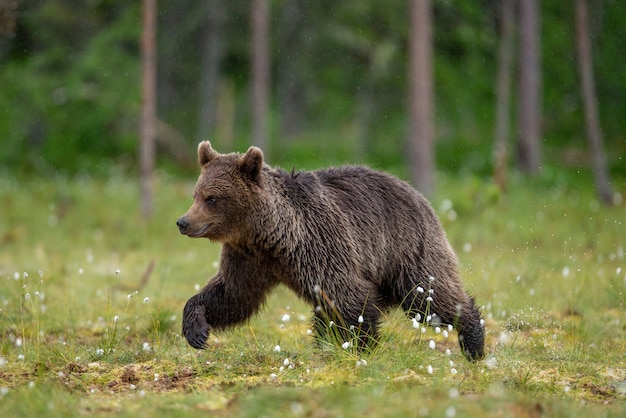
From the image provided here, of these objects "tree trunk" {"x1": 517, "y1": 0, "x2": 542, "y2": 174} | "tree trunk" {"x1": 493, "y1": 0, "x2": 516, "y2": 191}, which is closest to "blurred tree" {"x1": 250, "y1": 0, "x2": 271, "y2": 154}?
"tree trunk" {"x1": 493, "y1": 0, "x2": 516, "y2": 191}

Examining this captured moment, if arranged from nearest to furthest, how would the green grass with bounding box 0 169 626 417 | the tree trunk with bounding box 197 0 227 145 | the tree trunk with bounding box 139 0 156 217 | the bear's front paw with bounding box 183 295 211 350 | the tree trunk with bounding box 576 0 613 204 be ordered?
the green grass with bounding box 0 169 626 417
the bear's front paw with bounding box 183 295 211 350
the tree trunk with bounding box 139 0 156 217
the tree trunk with bounding box 576 0 613 204
the tree trunk with bounding box 197 0 227 145

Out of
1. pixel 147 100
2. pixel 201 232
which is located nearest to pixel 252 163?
pixel 201 232

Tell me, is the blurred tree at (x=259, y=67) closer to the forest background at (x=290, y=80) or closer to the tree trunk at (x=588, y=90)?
the forest background at (x=290, y=80)

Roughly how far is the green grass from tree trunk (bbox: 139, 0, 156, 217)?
952 millimetres

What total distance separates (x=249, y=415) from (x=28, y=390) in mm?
1411

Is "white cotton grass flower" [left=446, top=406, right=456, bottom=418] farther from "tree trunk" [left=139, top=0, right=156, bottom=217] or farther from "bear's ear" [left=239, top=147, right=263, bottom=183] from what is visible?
"tree trunk" [left=139, top=0, right=156, bottom=217]

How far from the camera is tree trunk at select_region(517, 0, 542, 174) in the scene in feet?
63.1

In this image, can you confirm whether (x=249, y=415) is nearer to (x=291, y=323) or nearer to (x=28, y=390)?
(x=28, y=390)

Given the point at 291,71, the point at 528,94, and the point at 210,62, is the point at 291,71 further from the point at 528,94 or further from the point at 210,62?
the point at 528,94

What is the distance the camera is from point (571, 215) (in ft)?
48.7

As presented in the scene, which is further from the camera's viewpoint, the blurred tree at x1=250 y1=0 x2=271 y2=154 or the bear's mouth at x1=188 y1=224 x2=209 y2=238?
the blurred tree at x1=250 y1=0 x2=271 y2=154

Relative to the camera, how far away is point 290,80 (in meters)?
26.7

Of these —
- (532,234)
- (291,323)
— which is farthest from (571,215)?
(291,323)

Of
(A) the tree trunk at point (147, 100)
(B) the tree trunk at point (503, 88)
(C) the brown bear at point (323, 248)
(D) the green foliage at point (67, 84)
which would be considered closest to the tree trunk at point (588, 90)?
(B) the tree trunk at point (503, 88)
